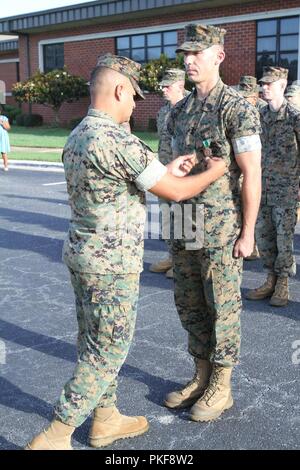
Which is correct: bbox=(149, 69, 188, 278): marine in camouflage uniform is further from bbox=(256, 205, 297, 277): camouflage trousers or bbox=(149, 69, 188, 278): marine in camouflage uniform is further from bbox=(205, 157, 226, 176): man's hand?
bbox=(205, 157, 226, 176): man's hand

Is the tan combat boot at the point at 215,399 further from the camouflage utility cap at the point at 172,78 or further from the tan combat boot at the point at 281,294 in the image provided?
the camouflage utility cap at the point at 172,78

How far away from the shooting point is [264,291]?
17.6 feet

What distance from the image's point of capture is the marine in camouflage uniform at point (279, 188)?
5129 millimetres

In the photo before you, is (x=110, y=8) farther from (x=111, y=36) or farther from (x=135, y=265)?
(x=135, y=265)

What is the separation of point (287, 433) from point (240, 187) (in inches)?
54.2

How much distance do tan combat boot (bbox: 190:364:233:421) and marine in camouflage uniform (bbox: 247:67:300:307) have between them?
1908mm

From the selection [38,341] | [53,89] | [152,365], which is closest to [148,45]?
[53,89]

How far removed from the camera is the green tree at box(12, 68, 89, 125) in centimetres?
2428

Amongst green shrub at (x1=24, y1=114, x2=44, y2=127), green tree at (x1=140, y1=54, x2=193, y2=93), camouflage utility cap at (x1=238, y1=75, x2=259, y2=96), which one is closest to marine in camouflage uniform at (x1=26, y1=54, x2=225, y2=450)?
camouflage utility cap at (x1=238, y1=75, x2=259, y2=96)

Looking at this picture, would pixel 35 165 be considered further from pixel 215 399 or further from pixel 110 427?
pixel 110 427

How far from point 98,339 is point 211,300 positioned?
0.79 meters

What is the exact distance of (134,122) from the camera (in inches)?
906

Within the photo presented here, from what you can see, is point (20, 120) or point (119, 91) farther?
point (20, 120)

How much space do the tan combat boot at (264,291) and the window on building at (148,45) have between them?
17.2 meters
